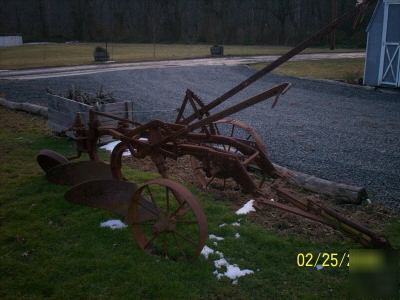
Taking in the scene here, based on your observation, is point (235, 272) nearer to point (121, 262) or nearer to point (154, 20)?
point (121, 262)

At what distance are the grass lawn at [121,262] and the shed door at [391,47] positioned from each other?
1247 centimetres

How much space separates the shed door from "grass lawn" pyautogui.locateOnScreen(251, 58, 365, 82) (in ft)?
5.17

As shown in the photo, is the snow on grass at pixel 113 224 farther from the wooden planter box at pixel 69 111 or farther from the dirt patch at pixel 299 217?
the wooden planter box at pixel 69 111

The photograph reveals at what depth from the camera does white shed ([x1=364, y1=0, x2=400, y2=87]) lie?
15547 mm

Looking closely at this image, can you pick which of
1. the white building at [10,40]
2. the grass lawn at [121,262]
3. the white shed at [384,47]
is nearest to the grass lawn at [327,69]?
the white shed at [384,47]

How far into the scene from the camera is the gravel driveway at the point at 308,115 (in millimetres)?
7078

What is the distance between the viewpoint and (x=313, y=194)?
5980 millimetres

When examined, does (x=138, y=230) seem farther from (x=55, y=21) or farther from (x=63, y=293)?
(x=55, y=21)

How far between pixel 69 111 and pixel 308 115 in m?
6.35

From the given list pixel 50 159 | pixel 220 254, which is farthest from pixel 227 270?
pixel 50 159

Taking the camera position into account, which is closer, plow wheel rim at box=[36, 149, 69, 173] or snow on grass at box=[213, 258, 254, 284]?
snow on grass at box=[213, 258, 254, 284]

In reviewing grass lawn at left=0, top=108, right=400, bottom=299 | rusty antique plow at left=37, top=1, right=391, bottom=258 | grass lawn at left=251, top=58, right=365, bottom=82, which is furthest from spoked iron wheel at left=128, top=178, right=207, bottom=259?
grass lawn at left=251, top=58, right=365, bottom=82

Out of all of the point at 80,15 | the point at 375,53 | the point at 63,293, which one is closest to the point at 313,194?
the point at 63,293
